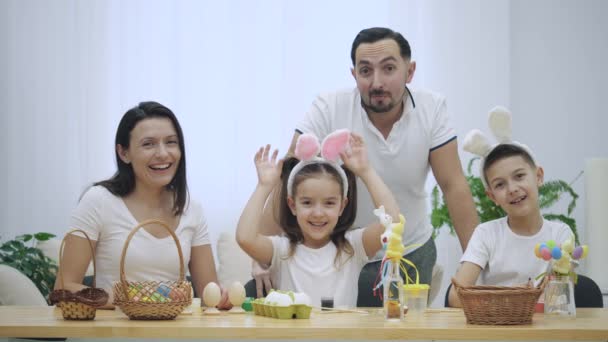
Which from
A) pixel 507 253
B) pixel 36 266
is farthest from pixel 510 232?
pixel 36 266

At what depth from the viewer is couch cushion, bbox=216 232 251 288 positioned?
13.5ft

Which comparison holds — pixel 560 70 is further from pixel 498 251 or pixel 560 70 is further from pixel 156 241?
pixel 156 241

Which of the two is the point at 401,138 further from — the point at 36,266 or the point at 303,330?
the point at 36,266

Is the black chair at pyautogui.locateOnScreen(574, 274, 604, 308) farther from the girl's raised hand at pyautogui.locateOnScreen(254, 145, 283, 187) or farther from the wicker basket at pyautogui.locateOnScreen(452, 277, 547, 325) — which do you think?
the girl's raised hand at pyautogui.locateOnScreen(254, 145, 283, 187)

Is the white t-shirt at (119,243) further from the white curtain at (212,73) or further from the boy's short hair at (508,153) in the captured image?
the white curtain at (212,73)

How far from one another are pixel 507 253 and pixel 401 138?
1.90 feet

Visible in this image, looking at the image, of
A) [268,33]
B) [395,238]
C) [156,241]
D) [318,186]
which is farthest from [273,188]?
[268,33]

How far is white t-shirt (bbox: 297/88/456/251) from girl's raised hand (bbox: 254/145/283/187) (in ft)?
0.91

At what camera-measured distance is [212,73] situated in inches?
195

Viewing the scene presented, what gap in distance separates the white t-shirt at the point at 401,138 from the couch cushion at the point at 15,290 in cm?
128

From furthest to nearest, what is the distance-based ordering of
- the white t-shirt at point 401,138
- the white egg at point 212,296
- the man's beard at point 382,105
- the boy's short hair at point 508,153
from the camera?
1. the white t-shirt at point 401,138
2. the man's beard at point 382,105
3. the boy's short hair at point 508,153
4. the white egg at point 212,296

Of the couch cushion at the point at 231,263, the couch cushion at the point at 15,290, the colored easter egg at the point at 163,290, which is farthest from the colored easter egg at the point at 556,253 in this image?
the couch cushion at the point at 231,263

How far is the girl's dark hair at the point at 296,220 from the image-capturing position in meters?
2.67

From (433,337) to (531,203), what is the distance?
1.04 meters
